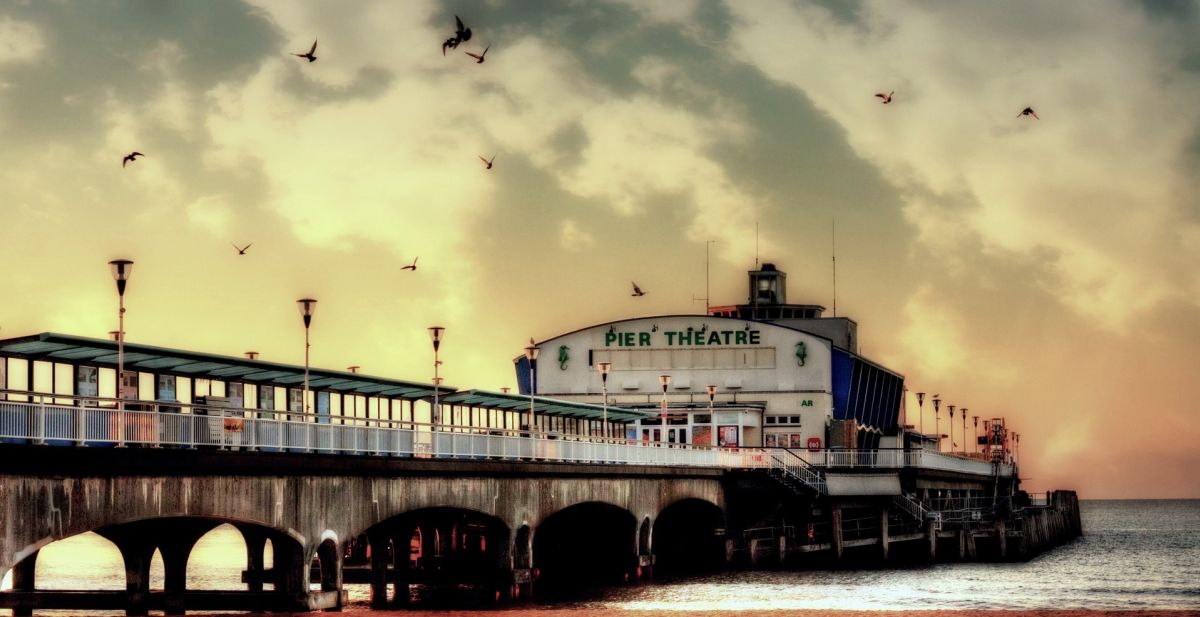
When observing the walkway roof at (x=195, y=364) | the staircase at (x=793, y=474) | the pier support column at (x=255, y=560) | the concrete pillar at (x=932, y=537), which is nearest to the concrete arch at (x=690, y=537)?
the staircase at (x=793, y=474)

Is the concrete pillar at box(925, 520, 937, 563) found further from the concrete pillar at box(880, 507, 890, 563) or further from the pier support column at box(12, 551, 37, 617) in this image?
the pier support column at box(12, 551, 37, 617)

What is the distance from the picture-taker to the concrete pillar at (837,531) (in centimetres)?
7825

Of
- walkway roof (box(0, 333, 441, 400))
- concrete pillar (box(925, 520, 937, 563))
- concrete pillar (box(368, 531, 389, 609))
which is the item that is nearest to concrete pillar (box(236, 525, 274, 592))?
concrete pillar (box(368, 531, 389, 609))

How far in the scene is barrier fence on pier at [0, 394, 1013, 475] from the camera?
35.5 meters

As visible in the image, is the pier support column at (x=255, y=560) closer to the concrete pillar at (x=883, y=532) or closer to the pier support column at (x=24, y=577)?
the pier support column at (x=24, y=577)

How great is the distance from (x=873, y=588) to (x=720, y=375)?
49704 millimetres

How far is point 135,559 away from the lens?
46344 mm

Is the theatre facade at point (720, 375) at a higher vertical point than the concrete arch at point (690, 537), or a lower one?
higher

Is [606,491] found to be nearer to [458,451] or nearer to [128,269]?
[458,451]

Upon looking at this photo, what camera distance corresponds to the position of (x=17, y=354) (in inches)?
1724

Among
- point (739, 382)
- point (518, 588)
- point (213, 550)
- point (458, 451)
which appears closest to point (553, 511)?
point (518, 588)

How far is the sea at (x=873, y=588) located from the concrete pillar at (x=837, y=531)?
153 inches

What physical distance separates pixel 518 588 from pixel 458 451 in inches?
247

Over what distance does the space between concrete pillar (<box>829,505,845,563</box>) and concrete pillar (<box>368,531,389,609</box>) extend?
93.3 feet
